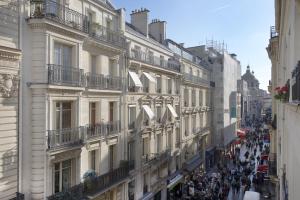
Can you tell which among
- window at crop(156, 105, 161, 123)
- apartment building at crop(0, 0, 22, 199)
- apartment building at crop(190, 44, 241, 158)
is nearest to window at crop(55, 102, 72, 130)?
apartment building at crop(0, 0, 22, 199)

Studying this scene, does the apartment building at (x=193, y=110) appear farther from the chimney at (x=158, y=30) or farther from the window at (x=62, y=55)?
the window at (x=62, y=55)

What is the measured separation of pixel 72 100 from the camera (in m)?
15.1

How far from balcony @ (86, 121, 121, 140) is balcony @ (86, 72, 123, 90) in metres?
2.06

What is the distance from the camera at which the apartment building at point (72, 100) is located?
13227mm

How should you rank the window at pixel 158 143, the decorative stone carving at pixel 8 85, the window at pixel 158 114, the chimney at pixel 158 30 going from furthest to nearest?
the chimney at pixel 158 30 → the window at pixel 158 143 → the window at pixel 158 114 → the decorative stone carving at pixel 8 85

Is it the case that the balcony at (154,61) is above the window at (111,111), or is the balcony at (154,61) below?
above

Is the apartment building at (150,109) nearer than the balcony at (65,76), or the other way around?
the balcony at (65,76)

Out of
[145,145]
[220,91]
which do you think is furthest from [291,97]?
[220,91]

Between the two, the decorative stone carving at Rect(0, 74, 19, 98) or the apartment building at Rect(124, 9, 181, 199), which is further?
the apartment building at Rect(124, 9, 181, 199)

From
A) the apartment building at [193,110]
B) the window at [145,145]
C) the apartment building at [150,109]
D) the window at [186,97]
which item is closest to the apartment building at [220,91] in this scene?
the apartment building at [193,110]

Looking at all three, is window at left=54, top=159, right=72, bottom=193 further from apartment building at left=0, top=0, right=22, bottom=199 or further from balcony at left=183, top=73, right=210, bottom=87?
balcony at left=183, top=73, right=210, bottom=87

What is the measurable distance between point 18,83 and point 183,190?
2275 cm

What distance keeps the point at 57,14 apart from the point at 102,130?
687cm

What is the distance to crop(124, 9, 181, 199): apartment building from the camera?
2255 centimetres
